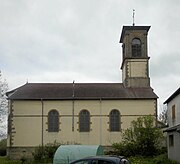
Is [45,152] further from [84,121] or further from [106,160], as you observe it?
[106,160]

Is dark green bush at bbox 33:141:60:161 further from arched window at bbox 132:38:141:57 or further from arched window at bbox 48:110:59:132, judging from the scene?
arched window at bbox 132:38:141:57

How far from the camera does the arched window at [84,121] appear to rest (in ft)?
147

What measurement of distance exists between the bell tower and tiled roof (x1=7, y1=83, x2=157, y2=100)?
1.23 meters

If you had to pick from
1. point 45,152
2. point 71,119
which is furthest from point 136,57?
point 45,152

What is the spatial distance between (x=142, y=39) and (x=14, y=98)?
682 inches

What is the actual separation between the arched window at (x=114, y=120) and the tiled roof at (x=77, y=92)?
1775 mm

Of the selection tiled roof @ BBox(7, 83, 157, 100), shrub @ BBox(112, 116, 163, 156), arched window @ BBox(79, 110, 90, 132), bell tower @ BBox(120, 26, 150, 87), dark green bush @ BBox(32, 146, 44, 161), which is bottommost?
dark green bush @ BBox(32, 146, 44, 161)

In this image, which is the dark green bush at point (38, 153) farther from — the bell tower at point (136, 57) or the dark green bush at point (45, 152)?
the bell tower at point (136, 57)

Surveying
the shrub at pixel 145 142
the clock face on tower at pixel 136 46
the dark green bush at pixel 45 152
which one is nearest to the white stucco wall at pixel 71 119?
the dark green bush at pixel 45 152

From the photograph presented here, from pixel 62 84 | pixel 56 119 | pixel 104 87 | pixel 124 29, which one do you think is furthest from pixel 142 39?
pixel 56 119

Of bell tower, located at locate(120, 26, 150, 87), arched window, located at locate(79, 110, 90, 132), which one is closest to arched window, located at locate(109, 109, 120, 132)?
arched window, located at locate(79, 110, 90, 132)

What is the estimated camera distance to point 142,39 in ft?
161

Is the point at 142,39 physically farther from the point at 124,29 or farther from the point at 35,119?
the point at 35,119

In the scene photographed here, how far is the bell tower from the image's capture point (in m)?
48.2
